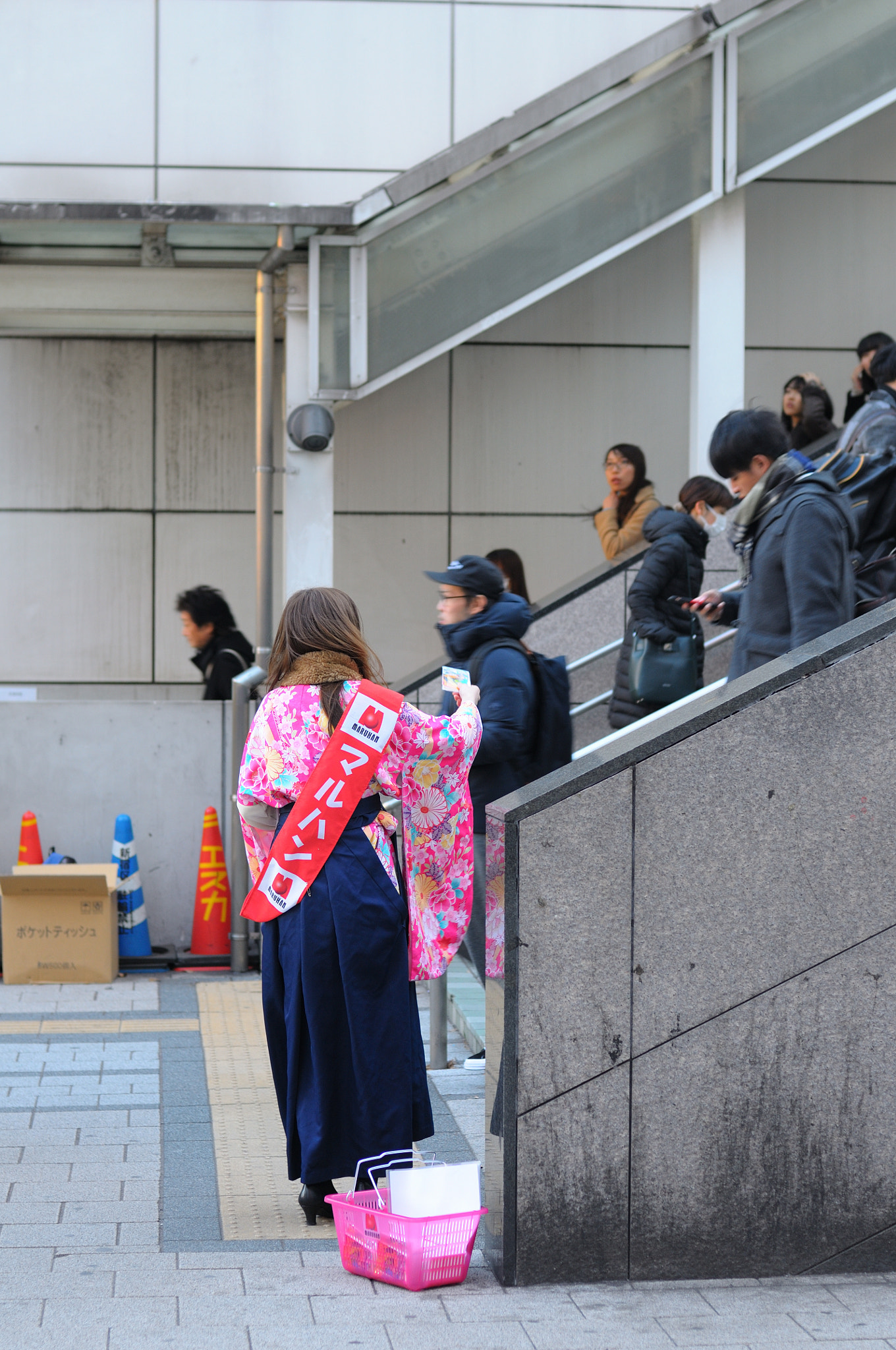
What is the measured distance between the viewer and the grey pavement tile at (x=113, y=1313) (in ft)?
10.9

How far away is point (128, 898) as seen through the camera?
780 cm

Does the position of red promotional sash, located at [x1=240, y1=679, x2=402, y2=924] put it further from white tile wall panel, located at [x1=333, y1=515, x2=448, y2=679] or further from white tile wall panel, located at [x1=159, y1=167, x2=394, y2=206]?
white tile wall panel, located at [x1=333, y1=515, x2=448, y2=679]

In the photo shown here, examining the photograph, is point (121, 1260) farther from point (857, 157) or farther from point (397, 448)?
point (857, 157)

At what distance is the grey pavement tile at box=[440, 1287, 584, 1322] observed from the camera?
11.1ft

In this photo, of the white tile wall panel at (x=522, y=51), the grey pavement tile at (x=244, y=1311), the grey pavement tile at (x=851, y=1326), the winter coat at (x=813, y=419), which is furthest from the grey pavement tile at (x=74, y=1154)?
the white tile wall panel at (x=522, y=51)

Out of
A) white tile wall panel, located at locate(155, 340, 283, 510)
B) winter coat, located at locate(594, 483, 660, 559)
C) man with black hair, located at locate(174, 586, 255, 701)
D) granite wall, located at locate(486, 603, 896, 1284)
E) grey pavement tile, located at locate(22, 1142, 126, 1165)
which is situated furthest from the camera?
white tile wall panel, located at locate(155, 340, 283, 510)

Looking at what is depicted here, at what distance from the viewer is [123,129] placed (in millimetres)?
9789

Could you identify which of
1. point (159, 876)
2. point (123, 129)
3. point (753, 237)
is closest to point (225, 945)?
point (159, 876)

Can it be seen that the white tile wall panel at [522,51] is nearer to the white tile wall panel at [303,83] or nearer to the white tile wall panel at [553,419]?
the white tile wall panel at [303,83]

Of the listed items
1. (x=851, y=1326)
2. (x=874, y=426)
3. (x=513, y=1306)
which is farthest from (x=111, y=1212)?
(x=874, y=426)

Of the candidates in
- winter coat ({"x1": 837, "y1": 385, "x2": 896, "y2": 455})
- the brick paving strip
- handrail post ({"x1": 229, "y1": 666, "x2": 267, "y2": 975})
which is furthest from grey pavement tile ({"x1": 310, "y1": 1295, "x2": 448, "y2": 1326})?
handrail post ({"x1": 229, "y1": 666, "x2": 267, "y2": 975})

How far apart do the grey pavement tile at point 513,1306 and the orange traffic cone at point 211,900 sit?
4.53 metres

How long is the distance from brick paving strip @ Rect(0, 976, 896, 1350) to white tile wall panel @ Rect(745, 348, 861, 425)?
763cm

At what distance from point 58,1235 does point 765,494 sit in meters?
2.84
